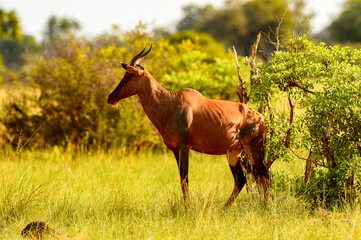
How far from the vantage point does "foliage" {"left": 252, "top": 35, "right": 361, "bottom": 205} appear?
6.03 metres

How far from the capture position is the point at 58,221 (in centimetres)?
584

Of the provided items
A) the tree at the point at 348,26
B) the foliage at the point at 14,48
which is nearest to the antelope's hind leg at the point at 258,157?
the tree at the point at 348,26

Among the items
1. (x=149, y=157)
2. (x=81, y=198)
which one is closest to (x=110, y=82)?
Answer: (x=149, y=157)

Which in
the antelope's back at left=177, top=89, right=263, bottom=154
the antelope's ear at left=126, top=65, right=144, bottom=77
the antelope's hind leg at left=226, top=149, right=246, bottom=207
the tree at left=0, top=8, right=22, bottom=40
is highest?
the tree at left=0, top=8, right=22, bottom=40

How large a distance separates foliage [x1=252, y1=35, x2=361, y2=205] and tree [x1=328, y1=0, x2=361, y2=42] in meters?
40.5

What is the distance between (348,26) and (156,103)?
44222mm

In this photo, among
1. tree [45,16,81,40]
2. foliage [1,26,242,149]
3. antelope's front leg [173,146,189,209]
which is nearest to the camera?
antelope's front leg [173,146,189,209]

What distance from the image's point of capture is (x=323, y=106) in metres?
6.01

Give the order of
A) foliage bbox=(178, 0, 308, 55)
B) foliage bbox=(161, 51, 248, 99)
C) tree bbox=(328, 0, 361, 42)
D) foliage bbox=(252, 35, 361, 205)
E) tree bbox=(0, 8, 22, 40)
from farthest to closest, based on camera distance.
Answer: tree bbox=(328, 0, 361, 42), foliage bbox=(178, 0, 308, 55), tree bbox=(0, 8, 22, 40), foliage bbox=(161, 51, 248, 99), foliage bbox=(252, 35, 361, 205)

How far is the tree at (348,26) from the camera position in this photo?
147ft

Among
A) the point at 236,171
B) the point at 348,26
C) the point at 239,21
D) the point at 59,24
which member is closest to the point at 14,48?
the point at 59,24

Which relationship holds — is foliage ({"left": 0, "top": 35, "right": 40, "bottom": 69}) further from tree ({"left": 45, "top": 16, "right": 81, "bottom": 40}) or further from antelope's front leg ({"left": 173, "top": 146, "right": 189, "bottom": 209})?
antelope's front leg ({"left": 173, "top": 146, "right": 189, "bottom": 209})

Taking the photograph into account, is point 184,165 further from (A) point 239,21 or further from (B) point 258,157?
(A) point 239,21

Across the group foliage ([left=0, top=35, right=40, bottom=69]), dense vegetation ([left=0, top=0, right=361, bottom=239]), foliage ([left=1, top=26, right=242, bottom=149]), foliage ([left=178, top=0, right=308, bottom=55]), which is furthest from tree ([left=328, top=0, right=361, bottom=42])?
foliage ([left=0, top=35, right=40, bottom=69])
